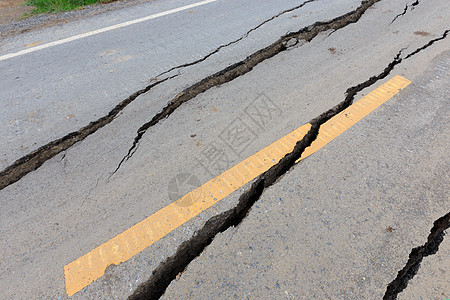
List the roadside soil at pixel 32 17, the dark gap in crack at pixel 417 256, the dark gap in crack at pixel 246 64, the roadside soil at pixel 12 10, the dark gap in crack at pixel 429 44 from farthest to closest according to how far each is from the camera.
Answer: the roadside soil at pixel 12 10, the roadside soil at pixel 32 17, the dark gap in crack at pixel 429 44, the dark gap in crack at pixel 246 64, the dark gap in crack at pixel 417 256

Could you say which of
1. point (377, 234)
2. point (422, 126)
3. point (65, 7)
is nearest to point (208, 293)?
point (377, 234)

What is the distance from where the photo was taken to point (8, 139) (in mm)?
2607

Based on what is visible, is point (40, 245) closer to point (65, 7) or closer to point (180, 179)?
point (180, 179)

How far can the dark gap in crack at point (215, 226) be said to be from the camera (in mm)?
A: 1646

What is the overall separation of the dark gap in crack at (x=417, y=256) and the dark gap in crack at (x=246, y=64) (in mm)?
2191

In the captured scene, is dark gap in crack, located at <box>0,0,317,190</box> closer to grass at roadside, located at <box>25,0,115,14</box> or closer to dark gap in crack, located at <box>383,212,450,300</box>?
dark gap in crack, located at <box>383,212,450,300</box>

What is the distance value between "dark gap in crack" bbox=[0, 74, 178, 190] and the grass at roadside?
12.9ft

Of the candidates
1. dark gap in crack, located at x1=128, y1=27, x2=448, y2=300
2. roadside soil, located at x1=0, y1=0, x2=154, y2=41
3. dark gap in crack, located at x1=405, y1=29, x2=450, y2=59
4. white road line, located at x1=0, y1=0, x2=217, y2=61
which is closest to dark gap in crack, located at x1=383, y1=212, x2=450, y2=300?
dark gap in crack, located at x1=128, y1=27, x2=448, y2=300

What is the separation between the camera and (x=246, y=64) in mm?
3451

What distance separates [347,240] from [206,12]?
15.0ft

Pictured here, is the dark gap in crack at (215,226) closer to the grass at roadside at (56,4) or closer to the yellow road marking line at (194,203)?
the yellow road marking line at (194,203)

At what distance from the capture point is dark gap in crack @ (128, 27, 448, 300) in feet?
5.40

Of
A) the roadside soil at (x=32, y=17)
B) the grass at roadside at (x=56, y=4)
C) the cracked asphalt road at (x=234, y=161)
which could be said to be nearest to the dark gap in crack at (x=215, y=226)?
the cracked asphalt road at (x=234, y=161)

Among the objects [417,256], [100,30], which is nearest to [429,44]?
[417,256]
